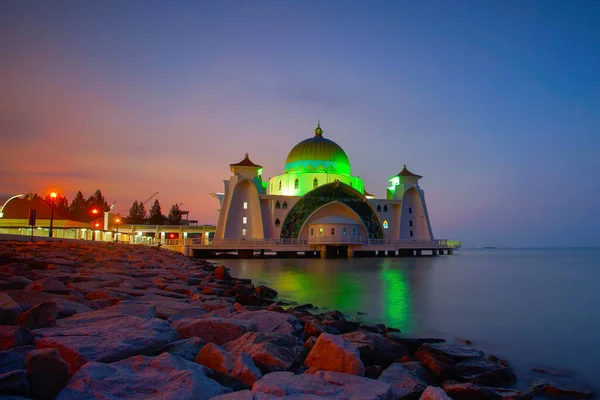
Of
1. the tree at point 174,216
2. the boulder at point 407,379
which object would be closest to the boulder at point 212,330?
the boulder at point 407,379

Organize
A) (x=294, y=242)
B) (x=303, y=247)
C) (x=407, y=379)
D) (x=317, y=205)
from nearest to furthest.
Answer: (x=407, y=379) → (x=303, y=247) → (x=294, y=242) → (x=317, y=205)

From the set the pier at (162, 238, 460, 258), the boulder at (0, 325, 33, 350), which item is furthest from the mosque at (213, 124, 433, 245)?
the boulder at (0, 325, 33, 350)

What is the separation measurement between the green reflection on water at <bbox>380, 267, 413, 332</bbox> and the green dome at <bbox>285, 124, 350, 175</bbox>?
31163mm

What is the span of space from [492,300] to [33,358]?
1504 centimetres

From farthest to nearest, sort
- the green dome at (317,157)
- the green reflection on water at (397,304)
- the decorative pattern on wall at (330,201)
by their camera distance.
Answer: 1. the green dome at (317,157)
2. the decorative pattern on wall at (330,201)
3. the green reflection on water at (397,304)

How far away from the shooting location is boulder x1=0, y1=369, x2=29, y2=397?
9.09 feet

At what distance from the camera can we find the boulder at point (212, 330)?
507cm

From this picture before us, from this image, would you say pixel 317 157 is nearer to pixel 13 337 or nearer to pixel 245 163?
pixel 245 163

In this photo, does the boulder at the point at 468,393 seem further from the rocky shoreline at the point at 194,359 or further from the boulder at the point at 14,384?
the boulder at the point at 14,384

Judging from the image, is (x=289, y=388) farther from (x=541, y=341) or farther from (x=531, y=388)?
(x=541, y=341)

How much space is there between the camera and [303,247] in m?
43.4

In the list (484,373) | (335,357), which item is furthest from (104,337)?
(484,373)

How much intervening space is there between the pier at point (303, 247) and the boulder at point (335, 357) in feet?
118

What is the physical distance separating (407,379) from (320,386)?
55.6 inches
